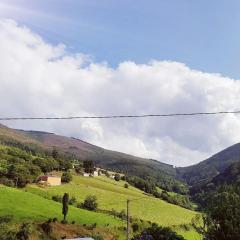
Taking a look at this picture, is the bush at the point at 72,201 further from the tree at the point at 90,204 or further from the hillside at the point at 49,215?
the hillside at the point at 49,215

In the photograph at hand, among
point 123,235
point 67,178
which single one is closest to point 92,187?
point 67,178

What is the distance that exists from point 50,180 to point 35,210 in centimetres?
3840

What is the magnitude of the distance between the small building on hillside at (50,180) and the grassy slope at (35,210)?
22.2 meters

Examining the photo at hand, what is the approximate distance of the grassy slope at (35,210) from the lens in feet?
302

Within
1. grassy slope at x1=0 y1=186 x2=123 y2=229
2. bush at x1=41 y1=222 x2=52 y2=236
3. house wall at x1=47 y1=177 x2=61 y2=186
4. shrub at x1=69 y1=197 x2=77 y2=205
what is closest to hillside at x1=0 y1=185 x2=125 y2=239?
Result: grassy slope at x1=0 y1=186 x2=123 y2=229

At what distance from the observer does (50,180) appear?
136 m

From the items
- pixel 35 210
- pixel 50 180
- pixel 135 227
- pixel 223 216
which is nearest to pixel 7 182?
pixel 50 180

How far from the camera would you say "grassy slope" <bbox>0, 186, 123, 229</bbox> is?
9194 centimetres

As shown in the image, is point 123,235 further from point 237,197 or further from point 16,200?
point 237,197

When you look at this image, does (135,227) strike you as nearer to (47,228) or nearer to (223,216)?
(47,228)

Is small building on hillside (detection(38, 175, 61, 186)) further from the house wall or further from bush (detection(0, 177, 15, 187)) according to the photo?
bush (detection(0, 177, 15, 187))

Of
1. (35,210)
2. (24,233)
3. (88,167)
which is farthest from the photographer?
(88,167)

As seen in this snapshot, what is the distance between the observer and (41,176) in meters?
139

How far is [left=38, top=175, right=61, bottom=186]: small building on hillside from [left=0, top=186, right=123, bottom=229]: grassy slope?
22.2 meters
